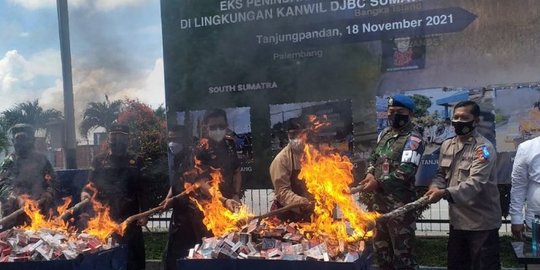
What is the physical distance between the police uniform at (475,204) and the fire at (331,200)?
710 millimetres

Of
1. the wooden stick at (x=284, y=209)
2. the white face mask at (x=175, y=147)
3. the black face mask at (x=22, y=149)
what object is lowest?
the wooden stick at (x=284, y=209)

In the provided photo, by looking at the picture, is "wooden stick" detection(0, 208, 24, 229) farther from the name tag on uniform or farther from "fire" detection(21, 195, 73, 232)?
the name tag on uniform

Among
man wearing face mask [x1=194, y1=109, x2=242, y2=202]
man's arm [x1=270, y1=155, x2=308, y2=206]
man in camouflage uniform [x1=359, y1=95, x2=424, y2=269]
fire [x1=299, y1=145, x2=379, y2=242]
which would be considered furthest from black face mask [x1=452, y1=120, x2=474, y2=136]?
man wearing face mask [x1=194, y1=109, x2=242, y2=202]

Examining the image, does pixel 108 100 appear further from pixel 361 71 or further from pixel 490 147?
pixel 490 147

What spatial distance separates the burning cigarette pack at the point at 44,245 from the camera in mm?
3965

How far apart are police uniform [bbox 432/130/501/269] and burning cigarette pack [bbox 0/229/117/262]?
2.89 metres

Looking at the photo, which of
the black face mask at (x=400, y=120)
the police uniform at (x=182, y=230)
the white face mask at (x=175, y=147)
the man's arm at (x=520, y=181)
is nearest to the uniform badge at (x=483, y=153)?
the man's arm at (x=520, y=181)

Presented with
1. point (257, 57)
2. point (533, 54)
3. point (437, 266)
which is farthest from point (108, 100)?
point (533, 54)

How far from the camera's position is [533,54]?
5.12m

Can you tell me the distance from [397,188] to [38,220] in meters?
3.37

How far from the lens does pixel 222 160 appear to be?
5438 millimetres

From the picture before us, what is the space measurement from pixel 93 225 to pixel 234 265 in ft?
6.20

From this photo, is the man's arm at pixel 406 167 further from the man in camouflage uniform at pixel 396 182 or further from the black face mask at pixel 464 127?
the black face mask at pixel 464 127

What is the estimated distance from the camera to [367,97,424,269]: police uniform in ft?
14.6
